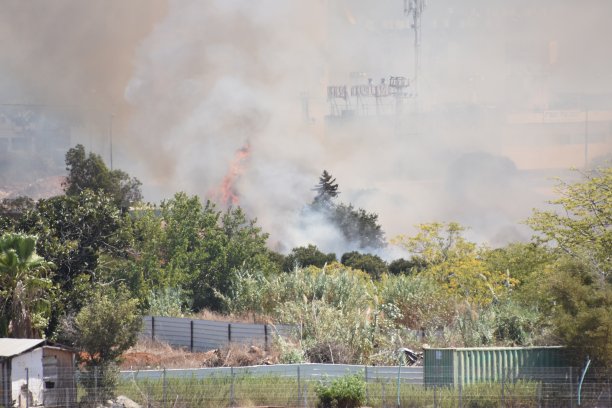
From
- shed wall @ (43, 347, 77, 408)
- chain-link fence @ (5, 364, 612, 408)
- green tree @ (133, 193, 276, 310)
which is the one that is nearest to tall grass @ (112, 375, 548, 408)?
chain-link fence @ (5, 364, 612, 408)

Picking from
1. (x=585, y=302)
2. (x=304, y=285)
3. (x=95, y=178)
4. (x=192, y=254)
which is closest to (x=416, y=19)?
(x=95, y=178)

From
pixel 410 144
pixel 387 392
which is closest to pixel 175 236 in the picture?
pixel 387 392

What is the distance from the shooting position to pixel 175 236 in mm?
66625

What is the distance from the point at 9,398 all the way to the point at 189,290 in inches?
1141

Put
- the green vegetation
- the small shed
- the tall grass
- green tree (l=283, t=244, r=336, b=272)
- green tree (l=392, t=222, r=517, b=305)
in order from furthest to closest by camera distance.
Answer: green tree (l=283, t=244, r=336, b=272) < green tree (l=392, t=222, r=517, b=305) < the green vegetation < the tall grass < the small shed

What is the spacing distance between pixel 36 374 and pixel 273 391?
23.2ft

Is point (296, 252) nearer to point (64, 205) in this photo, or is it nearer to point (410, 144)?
point (64, 205)

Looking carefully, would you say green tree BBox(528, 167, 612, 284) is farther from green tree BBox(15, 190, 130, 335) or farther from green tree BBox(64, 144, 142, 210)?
green tree BBox(64, 144, 142, 210)

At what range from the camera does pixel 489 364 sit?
3916 cm

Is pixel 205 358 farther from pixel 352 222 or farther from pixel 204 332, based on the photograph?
pixel 352 222

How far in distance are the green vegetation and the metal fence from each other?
1.35 m

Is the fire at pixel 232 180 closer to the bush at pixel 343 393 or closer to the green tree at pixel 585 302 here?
the green tree at pixel 585 302

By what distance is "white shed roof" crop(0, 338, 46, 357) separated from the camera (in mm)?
34094

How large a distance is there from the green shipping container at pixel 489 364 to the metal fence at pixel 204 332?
8.82 m
